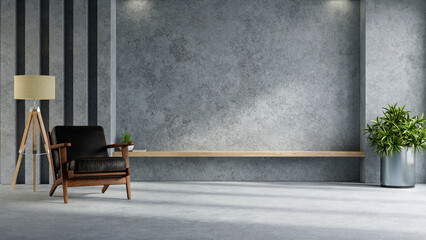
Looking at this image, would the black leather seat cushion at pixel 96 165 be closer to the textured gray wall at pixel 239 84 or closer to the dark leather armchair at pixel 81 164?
the dark leather armchair at pixel 81 164

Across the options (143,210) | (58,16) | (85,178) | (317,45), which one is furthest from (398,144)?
(58,16)

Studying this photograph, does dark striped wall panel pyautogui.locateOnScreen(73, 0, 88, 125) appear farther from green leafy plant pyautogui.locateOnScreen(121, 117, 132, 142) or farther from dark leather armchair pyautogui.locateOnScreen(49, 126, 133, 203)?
dark leather armchair pyautogui.locateOnScreen(49, 126, 133, 203)

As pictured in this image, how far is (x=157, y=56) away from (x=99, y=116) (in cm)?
124

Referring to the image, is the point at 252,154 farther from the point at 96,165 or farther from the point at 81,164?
the point at 81,164

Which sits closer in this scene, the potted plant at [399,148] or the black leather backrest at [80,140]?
the black leather backrest at [80,140]

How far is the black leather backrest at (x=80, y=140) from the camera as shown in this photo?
16.7 feet

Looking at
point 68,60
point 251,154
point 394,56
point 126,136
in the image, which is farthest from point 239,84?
point 68,60

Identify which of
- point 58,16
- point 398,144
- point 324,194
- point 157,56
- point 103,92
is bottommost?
point 324,194

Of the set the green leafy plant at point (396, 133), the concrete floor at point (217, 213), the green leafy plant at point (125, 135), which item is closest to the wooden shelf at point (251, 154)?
the green leafy plant at point (125, 135)

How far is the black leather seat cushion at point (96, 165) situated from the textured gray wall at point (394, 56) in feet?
11.9

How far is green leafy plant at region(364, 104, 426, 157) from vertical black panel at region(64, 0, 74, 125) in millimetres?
4183

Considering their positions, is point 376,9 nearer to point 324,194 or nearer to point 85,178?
point 324,194

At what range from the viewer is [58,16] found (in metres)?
6.25

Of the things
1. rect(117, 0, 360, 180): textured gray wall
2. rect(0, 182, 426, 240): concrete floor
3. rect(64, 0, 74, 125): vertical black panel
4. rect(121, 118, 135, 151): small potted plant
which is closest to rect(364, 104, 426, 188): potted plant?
rect(0, 182, 426, 240): concrete floor
